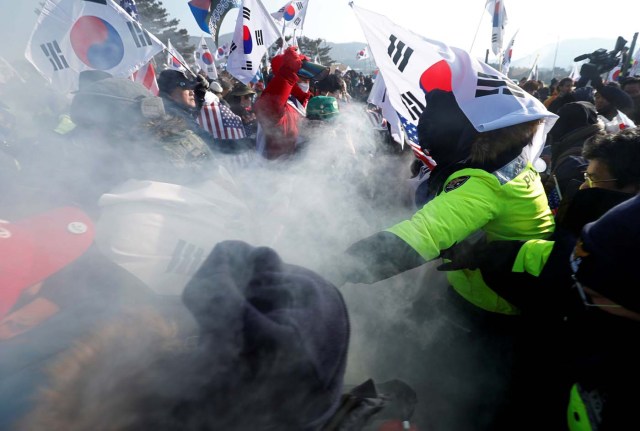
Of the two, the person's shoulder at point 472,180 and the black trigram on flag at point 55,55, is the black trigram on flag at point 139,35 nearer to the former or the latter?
the black trigram on flag at point 55,55

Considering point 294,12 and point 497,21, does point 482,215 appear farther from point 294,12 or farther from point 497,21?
point 294,12

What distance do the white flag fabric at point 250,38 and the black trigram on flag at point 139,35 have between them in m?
1.10

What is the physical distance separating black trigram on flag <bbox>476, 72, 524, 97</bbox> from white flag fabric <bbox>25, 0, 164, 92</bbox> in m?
3.42

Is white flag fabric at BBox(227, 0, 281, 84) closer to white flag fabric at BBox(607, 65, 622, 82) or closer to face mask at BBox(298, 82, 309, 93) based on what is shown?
face mask at BBox(298, 82, 309, 93)

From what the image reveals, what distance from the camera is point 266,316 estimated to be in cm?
71

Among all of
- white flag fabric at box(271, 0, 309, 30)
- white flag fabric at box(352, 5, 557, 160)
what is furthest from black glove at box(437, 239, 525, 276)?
white flag fabric at box(271, 0, 309, 30)

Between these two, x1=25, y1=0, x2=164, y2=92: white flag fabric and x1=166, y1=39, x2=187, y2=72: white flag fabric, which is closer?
x1=25, y1=0, x2=164, y2=92: white flag fabric

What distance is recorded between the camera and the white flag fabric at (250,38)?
427cm

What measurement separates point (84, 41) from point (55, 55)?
0.35 m

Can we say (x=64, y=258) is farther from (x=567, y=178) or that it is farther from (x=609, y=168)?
(x=567, y=178)

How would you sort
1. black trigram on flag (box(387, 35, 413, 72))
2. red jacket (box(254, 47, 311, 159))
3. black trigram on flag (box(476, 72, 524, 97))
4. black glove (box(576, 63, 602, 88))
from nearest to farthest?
black trigram on flag (box(476, 72, 524, 97)) → black trigram on flag (box(387, 35, 413, 72)) → red jacket (box(254, 47, 311, 159)) → black glove (box(576, 63, 602, 88))

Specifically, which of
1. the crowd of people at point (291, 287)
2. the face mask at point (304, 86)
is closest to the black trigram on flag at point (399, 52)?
the crowd of people at point (291, 287)

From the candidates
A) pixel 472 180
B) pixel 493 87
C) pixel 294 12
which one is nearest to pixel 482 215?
pixel 472 180

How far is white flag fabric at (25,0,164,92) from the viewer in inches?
140
